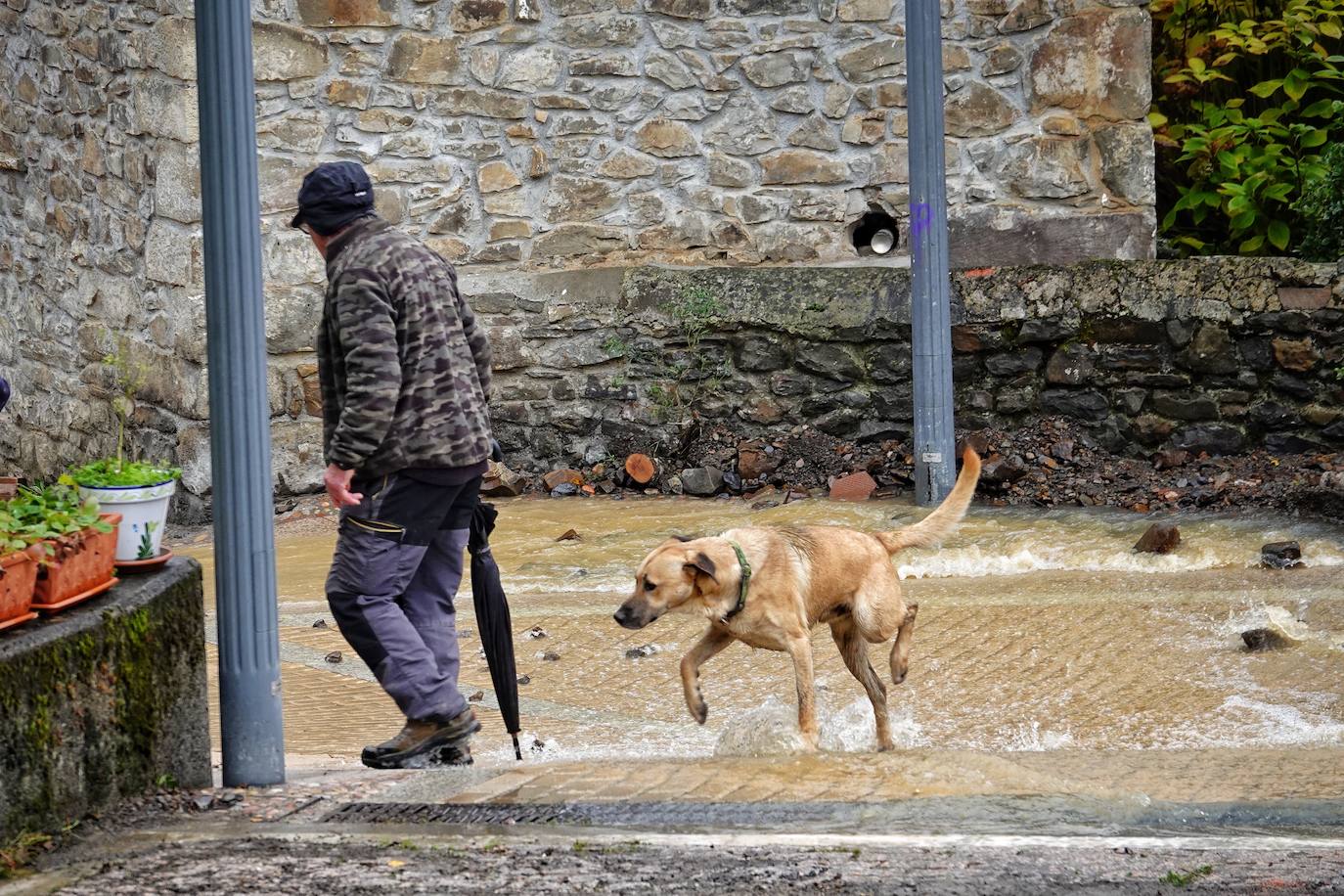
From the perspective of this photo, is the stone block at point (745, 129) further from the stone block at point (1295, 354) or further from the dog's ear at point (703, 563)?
the dog's ear at point (703, 563)

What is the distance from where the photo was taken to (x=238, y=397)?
4.71 metres

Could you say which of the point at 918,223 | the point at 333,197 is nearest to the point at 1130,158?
the point at 918,223

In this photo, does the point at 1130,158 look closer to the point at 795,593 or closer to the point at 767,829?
the point at 795,593

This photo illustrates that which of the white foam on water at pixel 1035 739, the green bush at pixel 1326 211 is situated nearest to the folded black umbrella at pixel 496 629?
the white foam on water at pixel 1035 739

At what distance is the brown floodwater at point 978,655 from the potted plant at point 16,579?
165cm

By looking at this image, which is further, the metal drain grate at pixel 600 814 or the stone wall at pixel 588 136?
the stone wall at pixel 588 136

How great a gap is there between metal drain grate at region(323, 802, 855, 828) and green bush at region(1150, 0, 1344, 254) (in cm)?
767

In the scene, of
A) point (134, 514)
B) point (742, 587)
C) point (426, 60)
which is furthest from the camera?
point (426, 60)

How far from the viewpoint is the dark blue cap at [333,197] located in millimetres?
5082

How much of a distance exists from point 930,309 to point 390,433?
18.0 ft

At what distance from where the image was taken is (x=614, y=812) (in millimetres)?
4309

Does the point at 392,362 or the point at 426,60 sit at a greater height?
the point at 426,60

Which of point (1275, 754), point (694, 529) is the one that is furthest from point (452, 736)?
point (694, 529)

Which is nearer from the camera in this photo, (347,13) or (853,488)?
(853,488)
